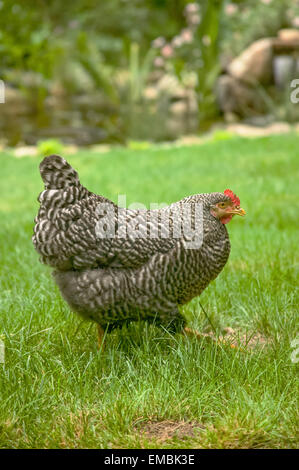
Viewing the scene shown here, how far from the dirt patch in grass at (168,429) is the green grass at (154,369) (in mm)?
14

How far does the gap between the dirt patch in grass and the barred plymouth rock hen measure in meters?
0.51

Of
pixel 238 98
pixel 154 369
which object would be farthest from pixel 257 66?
pixel 154 369

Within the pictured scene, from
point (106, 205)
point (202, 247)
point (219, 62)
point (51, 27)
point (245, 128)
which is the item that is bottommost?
point (202, 247)

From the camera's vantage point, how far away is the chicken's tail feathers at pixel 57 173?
7.70 feet

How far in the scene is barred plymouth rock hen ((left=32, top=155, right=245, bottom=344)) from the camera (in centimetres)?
230

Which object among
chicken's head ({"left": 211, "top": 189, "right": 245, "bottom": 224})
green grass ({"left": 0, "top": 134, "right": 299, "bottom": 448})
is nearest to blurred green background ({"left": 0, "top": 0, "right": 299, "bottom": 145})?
green grass ({"left": 0, "top": 134, "right": 299, "bottom": 448})

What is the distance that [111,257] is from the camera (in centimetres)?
232

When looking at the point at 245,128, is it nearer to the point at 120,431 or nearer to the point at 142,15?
the point at 142,15

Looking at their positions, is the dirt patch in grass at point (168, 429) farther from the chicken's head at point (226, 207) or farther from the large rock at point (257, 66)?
the large rock at point (257, 66)

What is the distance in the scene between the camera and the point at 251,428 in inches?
73.4

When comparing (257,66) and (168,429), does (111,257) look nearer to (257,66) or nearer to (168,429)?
(168,429)

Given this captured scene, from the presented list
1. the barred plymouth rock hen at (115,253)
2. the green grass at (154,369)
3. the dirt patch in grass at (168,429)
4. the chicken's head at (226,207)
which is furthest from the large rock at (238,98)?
the dirt patch in grass at (168,429)

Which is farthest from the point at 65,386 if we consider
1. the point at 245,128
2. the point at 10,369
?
the point at 245,128
